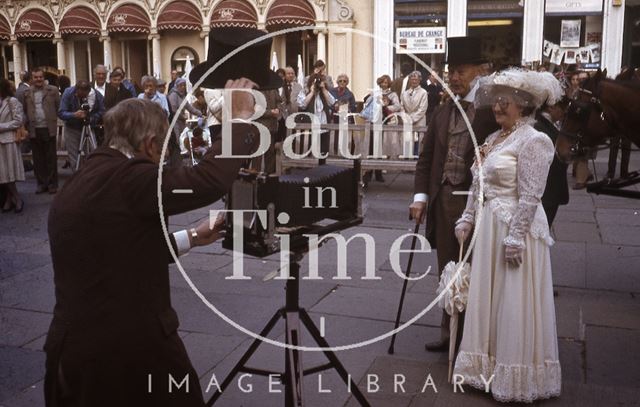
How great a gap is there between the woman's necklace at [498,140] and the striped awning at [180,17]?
67.3 feet

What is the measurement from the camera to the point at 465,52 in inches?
185

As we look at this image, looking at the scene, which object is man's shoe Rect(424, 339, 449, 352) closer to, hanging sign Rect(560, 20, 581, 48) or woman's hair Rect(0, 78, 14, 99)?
woman's hair Rect(0, 78, 14, 99)

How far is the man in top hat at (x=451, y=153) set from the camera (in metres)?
4.74

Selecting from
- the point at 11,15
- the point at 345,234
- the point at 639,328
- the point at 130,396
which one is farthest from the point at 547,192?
the point at 11,15

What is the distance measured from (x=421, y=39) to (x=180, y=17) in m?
7.99

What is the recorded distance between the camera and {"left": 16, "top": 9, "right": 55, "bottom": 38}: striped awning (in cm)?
2545

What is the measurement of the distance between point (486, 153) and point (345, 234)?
4.63 m

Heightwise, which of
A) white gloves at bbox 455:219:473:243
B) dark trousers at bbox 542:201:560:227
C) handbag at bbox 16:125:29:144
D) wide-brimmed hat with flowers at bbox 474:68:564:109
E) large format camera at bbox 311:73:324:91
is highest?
large format camera at bbox 311:73:324:91

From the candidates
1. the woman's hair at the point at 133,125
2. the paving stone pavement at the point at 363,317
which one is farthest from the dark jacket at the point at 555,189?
the woman's hair at the point at 133,125

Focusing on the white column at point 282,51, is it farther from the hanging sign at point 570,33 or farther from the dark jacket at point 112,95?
the dark jacket at point 112,95

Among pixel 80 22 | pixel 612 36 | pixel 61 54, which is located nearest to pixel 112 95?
pixel 80 22

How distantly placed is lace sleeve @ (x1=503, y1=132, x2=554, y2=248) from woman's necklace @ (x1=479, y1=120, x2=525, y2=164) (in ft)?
0.49

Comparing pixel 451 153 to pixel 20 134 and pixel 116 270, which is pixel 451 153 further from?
pixel 20 134

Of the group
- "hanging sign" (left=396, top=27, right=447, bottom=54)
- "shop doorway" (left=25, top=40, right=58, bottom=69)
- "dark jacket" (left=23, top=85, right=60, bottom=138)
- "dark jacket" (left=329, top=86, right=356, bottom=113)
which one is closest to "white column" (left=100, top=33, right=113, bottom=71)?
"shop doorway" (left=25, top=40, right=58, bottom=69)
